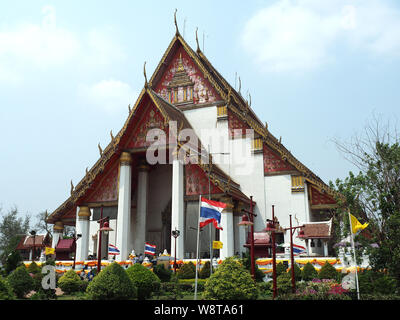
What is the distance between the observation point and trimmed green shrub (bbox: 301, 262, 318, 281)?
15.4 metres

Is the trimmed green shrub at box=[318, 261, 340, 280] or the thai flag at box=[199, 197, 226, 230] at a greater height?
the thai flag at box=[199, 197, 226, 230]

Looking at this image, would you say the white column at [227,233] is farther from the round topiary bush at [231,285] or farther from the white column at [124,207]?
the round topiary bush at [231,285]

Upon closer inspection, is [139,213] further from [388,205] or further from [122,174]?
[388,205]

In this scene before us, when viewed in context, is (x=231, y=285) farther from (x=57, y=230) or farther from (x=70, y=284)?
(x=57, y=230)

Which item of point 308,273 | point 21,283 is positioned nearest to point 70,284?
point 21,283

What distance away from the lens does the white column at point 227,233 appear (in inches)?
714

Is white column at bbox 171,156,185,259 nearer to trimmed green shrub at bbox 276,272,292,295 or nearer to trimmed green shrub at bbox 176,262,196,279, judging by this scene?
trimmed green shrub at bbox 176,262,196,279

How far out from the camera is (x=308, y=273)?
50.8ft

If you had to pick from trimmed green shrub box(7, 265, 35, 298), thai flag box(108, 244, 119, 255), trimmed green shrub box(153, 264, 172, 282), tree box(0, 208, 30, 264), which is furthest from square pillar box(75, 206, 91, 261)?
tree box(0, 208, 30, 264)

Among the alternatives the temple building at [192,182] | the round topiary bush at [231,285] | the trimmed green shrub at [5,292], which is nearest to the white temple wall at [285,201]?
the temple building at [192,182]

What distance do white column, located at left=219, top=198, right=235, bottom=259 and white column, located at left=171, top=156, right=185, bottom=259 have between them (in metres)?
1.76
